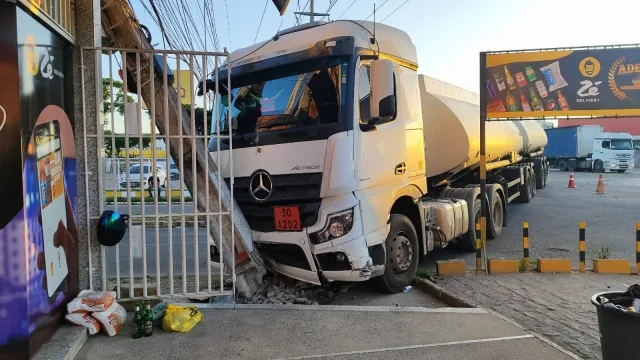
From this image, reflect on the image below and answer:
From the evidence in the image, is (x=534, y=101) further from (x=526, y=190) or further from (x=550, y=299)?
(x=526, y=190)

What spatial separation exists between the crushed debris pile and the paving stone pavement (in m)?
1.70

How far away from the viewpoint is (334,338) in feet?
14.4

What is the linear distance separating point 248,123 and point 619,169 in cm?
3748

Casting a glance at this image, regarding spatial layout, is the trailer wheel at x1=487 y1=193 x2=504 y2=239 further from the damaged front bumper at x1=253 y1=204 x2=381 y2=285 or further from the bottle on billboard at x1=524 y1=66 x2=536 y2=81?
the damaged front bumper at x1=253 y1=204 x2=381 y2=285

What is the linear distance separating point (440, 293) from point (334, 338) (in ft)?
7.18

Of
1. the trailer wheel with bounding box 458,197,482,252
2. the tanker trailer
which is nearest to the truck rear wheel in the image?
the tanker trailer

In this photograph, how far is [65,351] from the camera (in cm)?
378

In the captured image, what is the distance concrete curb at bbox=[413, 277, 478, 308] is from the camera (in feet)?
18.2

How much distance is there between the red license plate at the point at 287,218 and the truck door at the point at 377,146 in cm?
77

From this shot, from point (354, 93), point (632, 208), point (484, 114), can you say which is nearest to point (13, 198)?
point (354, 93)

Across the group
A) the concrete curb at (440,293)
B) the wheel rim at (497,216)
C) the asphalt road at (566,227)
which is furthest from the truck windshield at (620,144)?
the concrete curb at (440,293)

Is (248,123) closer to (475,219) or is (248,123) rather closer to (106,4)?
(106,4)

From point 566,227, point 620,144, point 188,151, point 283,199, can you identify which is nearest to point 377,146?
point 283,199

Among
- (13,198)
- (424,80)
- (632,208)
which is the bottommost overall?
(632,208)
